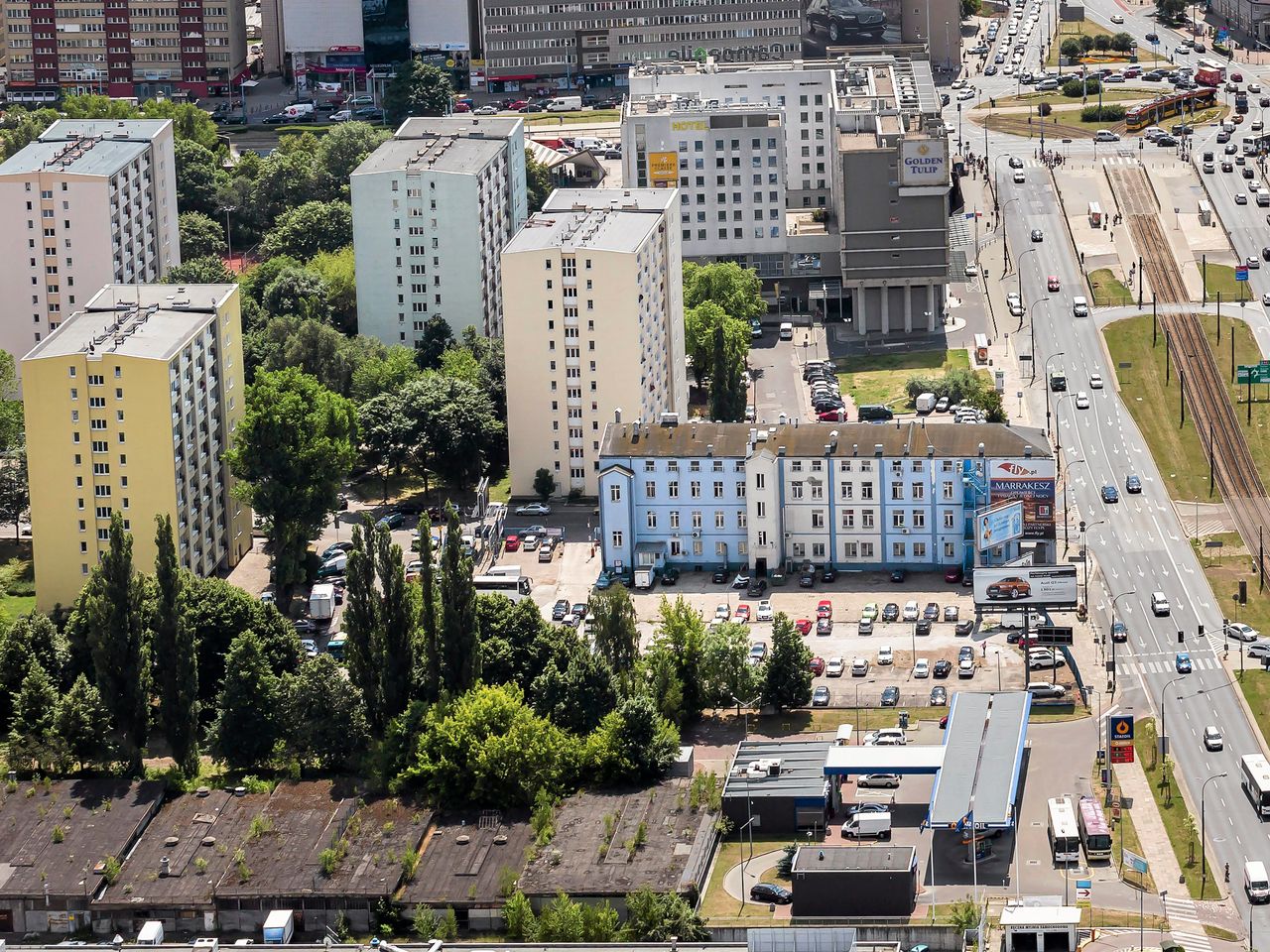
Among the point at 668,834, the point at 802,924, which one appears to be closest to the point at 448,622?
the point at 668,834

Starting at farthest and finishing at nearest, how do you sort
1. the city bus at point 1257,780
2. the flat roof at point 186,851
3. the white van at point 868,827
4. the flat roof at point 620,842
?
the city bus at point 1257,780 < the white van at point 868,827 < the flat roof at point 186,851 < the flat roof at point 620,842

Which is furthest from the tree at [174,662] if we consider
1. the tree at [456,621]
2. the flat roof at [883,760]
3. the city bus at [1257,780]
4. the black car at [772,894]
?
the city bus at [1257,780]

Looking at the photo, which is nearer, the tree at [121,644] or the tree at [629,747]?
the tree at [629,747]

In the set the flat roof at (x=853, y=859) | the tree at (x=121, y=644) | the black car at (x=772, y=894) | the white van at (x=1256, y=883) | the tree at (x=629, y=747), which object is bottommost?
the white van at (x=1256, y=883)

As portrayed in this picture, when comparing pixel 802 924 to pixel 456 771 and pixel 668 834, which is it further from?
pixel 456 771

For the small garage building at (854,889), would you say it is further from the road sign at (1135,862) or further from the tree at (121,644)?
the tree at (121,644)
